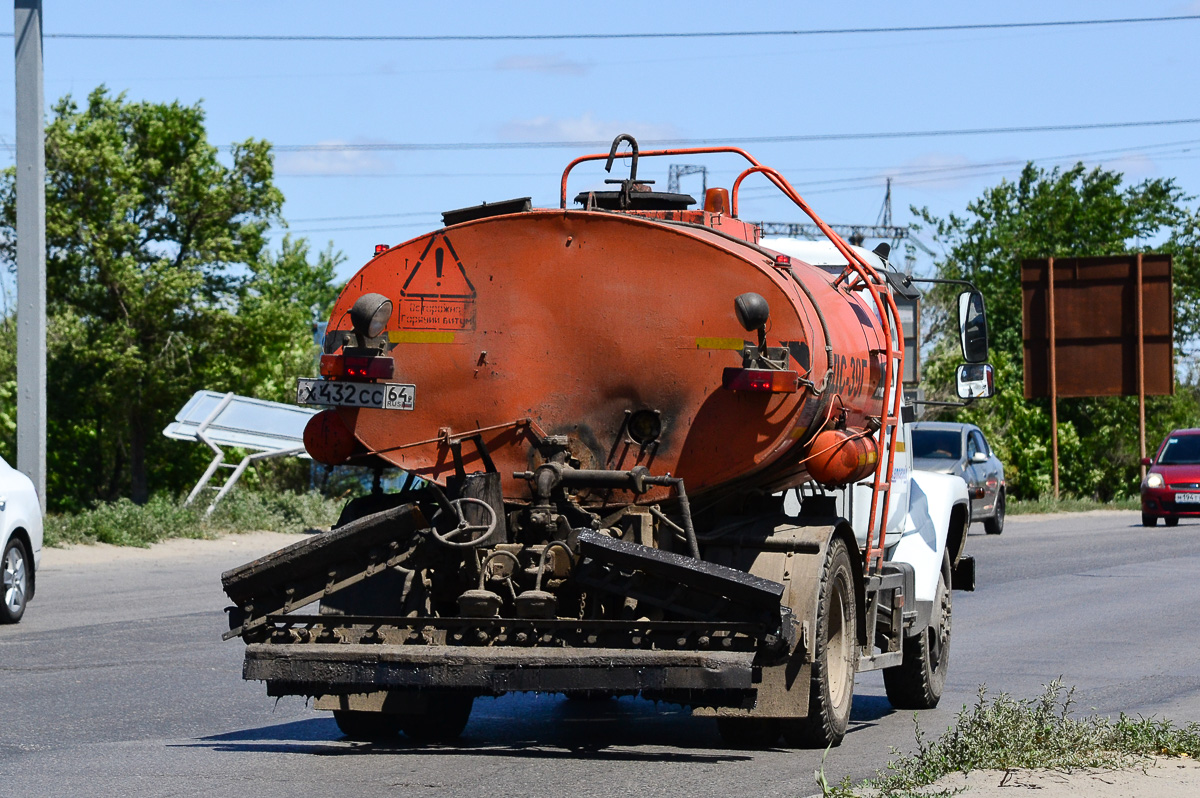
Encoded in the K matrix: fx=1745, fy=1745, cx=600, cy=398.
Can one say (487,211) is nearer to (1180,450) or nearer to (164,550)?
(164,550)

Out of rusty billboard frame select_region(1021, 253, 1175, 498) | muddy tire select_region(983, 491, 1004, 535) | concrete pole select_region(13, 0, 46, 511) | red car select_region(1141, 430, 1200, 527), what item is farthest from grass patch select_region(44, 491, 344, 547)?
rusty billboard frame select_region(1021, 253, 1175, 498)

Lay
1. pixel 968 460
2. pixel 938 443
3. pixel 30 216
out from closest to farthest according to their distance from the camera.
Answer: pixel 30 216 < pixel 968 460 < pixel 938 443

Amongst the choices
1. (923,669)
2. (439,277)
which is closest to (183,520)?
(923,669)

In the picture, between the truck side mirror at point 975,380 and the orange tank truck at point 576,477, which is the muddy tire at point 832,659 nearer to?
the orange tank truck at point 576,477

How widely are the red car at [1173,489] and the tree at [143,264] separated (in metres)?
17.3

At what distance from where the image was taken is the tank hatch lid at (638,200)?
8898mm

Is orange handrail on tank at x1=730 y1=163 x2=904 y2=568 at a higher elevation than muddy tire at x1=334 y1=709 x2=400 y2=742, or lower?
higher

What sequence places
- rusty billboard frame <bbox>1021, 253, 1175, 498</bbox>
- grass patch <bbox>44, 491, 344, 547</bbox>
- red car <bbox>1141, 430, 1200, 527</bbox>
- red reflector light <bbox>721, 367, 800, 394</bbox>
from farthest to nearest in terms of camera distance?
rusty billboard frame <bbox>1021, 253, 1175, 498</bbox>
red car <bbox>1141, 430, 1200, 527</bbox>
grass patch <bbox>44, 491, 344, 547</bbox>
red reflector light <bbox>721, 367, 800, 394</bbox>

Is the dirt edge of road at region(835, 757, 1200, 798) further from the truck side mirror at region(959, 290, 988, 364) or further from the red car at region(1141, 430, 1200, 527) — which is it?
the red car at region(1141, 430, 1200, 527)

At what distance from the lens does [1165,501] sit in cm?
3175

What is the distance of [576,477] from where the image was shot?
26.2 ft

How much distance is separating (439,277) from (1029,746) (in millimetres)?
3419

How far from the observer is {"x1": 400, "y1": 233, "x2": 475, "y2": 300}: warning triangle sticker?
8281mm

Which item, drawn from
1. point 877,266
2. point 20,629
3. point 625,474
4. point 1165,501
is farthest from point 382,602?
point 1165,501
